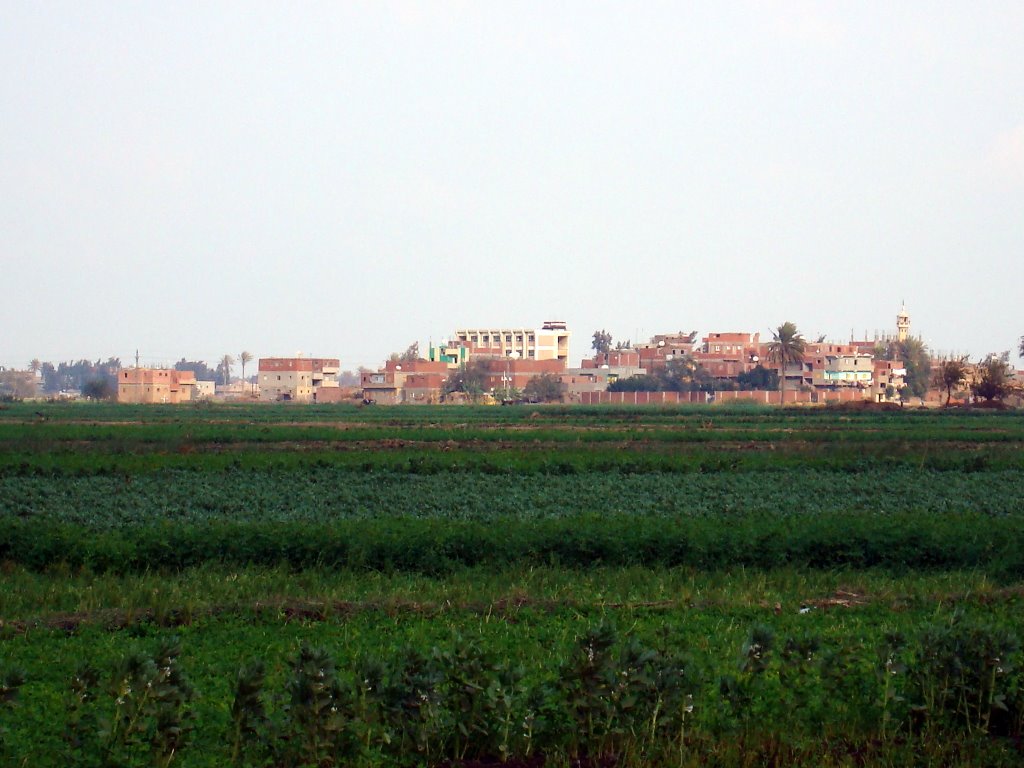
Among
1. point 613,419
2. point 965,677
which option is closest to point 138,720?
point 965,677

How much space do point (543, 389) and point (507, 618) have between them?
126m

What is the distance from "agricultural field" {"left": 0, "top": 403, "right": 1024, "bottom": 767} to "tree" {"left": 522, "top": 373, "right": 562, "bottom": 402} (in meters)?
106

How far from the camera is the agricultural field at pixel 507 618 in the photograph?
820 cm

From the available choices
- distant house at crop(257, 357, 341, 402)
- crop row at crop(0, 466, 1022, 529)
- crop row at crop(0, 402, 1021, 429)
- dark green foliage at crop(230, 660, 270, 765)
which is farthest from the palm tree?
dark green foliage at crop(230, 660, 270, 765)

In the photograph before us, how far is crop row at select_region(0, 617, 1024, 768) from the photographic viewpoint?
791 centimetres

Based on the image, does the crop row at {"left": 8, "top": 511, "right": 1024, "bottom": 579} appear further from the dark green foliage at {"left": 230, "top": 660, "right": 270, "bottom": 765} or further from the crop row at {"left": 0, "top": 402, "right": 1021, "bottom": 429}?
the crop row at {"left": 0, "top": 402, "right": 1021, "bottom": 429}

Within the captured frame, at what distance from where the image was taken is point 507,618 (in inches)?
497

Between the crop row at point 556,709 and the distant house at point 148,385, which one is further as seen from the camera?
the distant house at point 148,385

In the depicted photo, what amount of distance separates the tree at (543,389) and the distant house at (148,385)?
137 feet

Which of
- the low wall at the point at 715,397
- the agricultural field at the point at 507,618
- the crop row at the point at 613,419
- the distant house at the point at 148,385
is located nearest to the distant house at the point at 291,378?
the distant house at the point at 148,385

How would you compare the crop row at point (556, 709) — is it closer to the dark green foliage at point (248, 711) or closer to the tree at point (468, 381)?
the dark green foliage at point (248, 711)

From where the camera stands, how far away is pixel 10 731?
823 cm

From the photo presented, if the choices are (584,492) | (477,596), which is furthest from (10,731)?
(584,492)

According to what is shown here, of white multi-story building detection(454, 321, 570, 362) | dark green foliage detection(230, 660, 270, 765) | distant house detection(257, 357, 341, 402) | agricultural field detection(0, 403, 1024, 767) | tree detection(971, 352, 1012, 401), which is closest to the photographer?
dark green foliage detection(230, 660, 270, 765)
